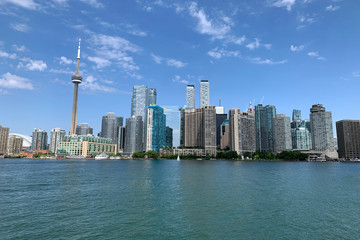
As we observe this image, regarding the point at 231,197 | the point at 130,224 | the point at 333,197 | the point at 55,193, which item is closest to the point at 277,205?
the point at 231,197

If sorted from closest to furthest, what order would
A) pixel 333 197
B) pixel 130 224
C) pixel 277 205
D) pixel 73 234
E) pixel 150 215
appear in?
pixel 73 234
pixel 130 224
pixel 150 215
pixel 277 205
pixel 333 197

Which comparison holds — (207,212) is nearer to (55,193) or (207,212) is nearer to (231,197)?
(231,197)

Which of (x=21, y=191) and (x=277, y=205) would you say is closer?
(x=277, y=205)

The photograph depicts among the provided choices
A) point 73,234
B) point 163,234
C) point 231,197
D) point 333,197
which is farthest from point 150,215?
point 333,197

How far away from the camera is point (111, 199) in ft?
160

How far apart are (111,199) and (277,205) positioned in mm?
32512

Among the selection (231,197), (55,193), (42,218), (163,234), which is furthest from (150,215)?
(55,193)

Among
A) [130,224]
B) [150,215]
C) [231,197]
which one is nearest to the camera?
[130,224]

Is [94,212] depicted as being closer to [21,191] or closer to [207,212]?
[207,212]

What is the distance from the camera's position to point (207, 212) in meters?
40.0

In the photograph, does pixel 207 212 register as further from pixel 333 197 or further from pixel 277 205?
pixel 333 197

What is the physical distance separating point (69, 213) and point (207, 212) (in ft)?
72.3

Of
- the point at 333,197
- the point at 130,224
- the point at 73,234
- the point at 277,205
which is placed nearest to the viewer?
the point at 73,234

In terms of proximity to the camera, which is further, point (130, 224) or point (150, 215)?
point (150, 215)
